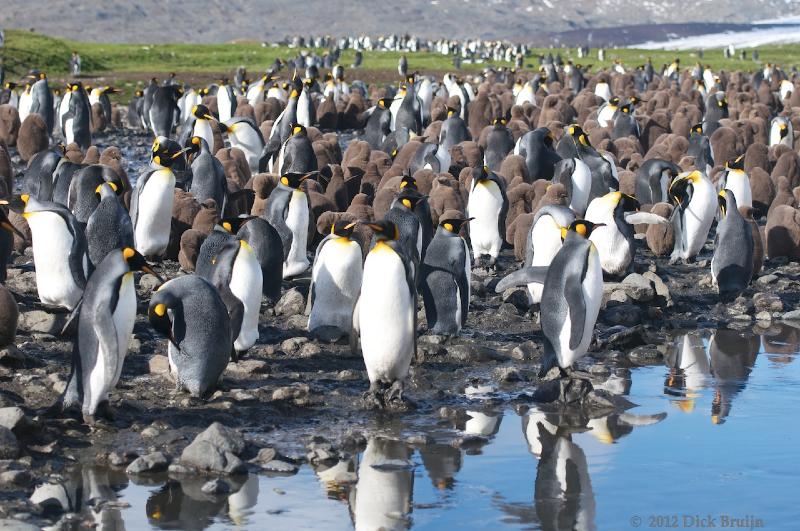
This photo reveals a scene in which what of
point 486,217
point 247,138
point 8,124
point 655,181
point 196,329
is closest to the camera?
point 196,329

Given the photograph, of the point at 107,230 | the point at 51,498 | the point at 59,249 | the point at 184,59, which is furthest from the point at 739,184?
the point at 184,59

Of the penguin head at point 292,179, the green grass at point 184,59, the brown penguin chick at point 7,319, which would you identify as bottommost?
the brown penguin chick at point 7,319

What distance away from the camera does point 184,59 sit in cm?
4688

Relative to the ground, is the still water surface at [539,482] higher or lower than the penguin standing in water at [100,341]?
lower

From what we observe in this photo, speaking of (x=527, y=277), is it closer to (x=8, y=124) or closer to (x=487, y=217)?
(x=487, y=217)

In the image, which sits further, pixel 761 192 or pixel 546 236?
pixel 761 192

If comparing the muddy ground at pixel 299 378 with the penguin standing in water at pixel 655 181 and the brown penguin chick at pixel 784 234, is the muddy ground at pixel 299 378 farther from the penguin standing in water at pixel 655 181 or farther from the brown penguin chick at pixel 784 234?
the penguin standing in water at pixel 655 181

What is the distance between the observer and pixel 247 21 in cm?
11250

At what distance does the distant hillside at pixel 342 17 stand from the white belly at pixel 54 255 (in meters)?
88.6

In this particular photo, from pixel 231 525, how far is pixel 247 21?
111 metres

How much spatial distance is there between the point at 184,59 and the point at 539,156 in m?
34.4

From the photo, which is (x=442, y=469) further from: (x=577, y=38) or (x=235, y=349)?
(x=577, y=38)

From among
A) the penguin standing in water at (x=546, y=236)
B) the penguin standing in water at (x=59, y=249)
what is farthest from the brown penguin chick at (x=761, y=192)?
the penguin standing in water at (x=59, y=249)

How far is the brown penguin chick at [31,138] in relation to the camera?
59.1 feet
